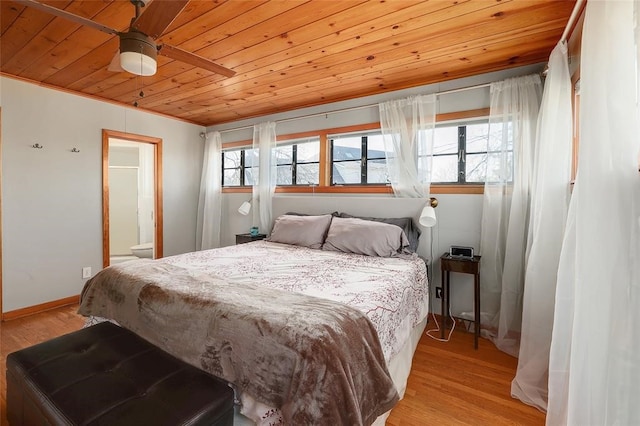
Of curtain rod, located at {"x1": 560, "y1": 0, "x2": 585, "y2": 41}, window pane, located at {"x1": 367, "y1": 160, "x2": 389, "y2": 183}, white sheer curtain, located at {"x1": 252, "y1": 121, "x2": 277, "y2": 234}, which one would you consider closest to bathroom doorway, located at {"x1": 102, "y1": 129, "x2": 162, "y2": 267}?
white sheer curtain, located at {"x1": 252, "y1": 121, "x2": 277, "y2": 234}

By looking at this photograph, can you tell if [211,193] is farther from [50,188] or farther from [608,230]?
[608,230]

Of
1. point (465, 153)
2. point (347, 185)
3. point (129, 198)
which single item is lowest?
point (129, 198)

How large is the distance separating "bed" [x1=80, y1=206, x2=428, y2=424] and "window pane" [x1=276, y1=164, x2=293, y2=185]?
1.82m

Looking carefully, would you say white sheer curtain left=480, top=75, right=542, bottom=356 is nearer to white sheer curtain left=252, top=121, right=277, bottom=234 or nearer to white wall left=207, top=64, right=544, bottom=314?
white wall left=207, top=64, right=544, bottom=314

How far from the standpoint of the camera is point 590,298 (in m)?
1.09

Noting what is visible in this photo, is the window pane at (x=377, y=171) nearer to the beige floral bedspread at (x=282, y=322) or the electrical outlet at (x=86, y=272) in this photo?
the beige floral bedspread at (x=282, y=322)

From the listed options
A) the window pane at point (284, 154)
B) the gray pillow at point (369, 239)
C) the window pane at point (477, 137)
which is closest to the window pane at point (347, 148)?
the window pane at point (284, 154)

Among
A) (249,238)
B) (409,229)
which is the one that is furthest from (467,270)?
(249,238)

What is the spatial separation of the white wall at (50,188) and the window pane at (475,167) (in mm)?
4061

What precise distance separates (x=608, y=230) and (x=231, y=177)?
4.41m

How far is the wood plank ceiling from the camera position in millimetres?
1812

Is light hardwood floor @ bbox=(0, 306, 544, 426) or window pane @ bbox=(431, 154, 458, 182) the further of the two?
Result: window pane @ bbox=(431, 154, 458, 182)

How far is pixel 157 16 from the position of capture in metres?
1.42

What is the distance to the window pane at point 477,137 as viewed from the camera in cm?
273
